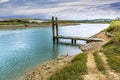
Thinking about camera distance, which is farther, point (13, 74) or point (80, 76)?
point (13, 74)

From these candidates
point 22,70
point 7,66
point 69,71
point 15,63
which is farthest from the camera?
point 15,63

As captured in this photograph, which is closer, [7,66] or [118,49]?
[118,49]

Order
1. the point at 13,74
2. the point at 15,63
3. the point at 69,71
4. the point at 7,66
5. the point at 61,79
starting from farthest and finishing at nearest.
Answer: the point at 15,63 < the point at 7,66 < the point at 13,74 < the point at 69,71 < the point at 61,79

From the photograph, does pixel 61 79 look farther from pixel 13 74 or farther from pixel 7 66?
pixel 7 66

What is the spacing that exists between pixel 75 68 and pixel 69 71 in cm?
Result: 48

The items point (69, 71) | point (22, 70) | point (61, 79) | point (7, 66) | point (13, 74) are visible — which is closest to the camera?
point (61, 79)

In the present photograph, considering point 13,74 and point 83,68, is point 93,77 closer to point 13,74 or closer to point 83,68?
point 83,68

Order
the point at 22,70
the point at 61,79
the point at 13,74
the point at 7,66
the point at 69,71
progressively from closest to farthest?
the point at 61,79 < the point at 69,71 < the point at 13,74 < the point at 22,70 < the point at 7,66

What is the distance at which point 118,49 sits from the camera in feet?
65.1

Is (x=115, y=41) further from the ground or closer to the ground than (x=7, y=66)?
further from the ground

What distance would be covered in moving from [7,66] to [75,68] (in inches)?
360

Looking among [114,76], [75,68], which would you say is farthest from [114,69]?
[75,68]

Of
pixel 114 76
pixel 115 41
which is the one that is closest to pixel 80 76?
pixel 114 76

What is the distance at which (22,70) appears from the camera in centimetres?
1955
